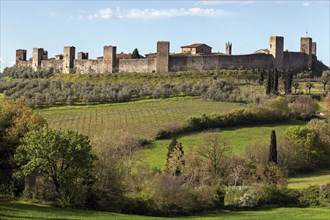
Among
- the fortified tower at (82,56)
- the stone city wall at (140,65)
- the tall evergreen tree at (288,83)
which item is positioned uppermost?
the fortified tower at (82,56)

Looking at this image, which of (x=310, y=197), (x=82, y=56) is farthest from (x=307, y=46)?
(x=310, y=197)

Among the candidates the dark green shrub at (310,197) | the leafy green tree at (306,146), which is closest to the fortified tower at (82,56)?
the leafy green tree at (306,146)

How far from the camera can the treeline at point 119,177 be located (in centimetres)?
3297

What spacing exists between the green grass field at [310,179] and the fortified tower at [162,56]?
50.7 m

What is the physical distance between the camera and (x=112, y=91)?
87250 millimetres

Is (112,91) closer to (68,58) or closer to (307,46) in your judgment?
(68,58)

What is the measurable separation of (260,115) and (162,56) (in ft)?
115

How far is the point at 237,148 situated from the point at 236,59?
4687cm

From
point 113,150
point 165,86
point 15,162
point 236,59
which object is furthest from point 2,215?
point 236,59

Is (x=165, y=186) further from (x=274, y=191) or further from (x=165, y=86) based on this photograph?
(x=165, y=86)

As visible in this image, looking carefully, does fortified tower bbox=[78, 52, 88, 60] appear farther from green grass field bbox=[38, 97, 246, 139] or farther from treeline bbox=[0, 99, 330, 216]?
treeline bbox=[0, 99, 330, 216]

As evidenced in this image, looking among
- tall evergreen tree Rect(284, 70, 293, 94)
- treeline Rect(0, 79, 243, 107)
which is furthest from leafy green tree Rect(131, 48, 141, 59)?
tall evergreen tree Rect(284, 70, 293, 94)

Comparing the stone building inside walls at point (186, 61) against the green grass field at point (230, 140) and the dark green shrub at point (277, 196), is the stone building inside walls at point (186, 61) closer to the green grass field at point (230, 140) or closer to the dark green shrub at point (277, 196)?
the green grass field at point (230, 140)

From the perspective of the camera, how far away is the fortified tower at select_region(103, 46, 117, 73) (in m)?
106
